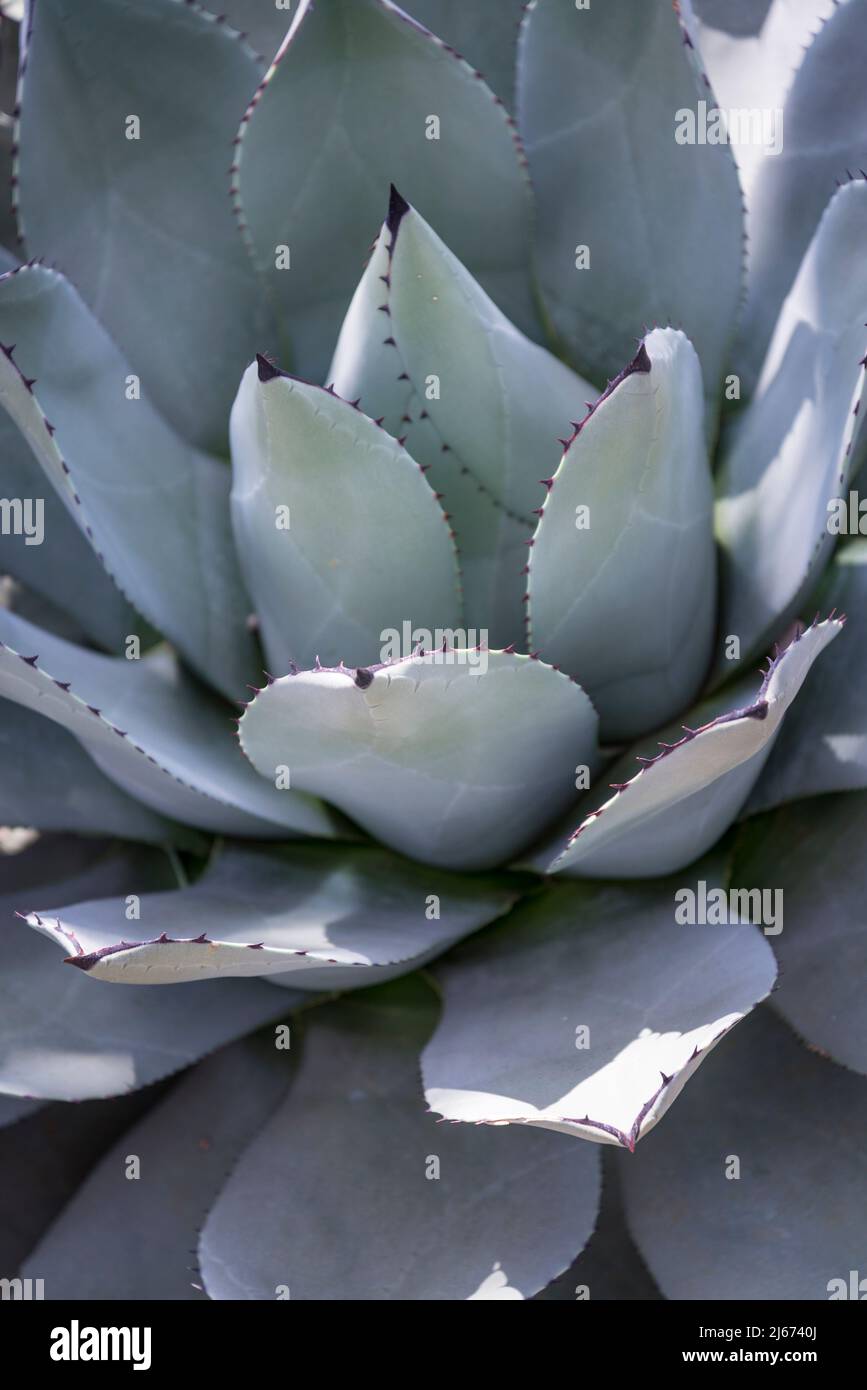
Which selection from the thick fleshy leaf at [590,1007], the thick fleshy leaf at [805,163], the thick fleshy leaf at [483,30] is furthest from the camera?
the thick fleshy leaf at [483,30]

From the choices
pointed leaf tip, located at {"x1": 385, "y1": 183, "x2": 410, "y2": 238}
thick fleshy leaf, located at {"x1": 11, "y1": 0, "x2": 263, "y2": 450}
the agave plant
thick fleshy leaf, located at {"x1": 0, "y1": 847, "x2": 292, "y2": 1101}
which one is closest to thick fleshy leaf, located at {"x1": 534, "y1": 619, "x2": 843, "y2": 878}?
the agave plant

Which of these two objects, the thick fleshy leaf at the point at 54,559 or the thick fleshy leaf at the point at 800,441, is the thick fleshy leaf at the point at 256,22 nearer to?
the thick fleshy leaf at the point at 54,559

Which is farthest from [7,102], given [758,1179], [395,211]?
[758,1179]

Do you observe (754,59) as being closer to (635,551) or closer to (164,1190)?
(635,551)

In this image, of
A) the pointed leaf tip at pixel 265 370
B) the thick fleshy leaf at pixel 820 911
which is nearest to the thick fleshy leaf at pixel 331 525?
the pointed leaf tip at pixel 265 370
